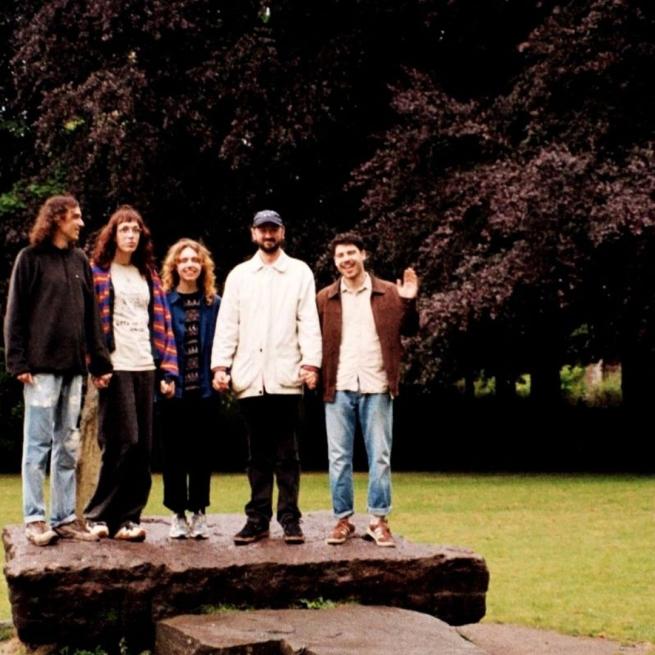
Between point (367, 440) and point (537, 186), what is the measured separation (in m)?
9.17

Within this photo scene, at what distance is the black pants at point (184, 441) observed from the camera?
8641 mm

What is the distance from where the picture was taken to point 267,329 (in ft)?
28.1

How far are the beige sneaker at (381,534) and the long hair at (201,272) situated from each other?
72.2 inches

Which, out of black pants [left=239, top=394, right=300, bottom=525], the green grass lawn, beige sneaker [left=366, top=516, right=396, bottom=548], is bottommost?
the green grass lawn

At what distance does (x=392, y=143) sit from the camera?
64.5 feet

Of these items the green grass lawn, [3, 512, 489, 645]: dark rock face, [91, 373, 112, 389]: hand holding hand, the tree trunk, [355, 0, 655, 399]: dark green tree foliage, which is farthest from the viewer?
the tree trunk

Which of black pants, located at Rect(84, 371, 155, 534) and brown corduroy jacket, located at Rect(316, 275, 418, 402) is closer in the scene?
black pants, located at Rect(84, 371, 155, 534)

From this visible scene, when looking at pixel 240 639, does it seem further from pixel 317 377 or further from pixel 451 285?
pixel 451 285

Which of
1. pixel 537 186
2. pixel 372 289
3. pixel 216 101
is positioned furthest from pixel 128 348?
pixel 216 101

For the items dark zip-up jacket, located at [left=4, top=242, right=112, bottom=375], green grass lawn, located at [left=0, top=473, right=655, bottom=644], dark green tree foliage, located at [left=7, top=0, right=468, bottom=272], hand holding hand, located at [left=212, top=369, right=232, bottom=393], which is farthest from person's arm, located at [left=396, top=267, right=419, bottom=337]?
dark green tree foliage, located at [left=7, top=0, right=468, bottom=272]

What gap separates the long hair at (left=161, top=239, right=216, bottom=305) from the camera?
28.5ft

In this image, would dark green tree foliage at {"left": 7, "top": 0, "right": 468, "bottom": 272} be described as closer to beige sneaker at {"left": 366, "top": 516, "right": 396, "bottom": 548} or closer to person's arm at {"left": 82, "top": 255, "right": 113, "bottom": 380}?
beige sneaker at {"left": 366, "top": 516, "right": 396, "bottom": 548}

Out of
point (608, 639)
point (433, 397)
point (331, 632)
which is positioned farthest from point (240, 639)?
point (433, 397)

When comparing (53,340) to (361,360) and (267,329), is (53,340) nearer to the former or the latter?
A: (267,329)
